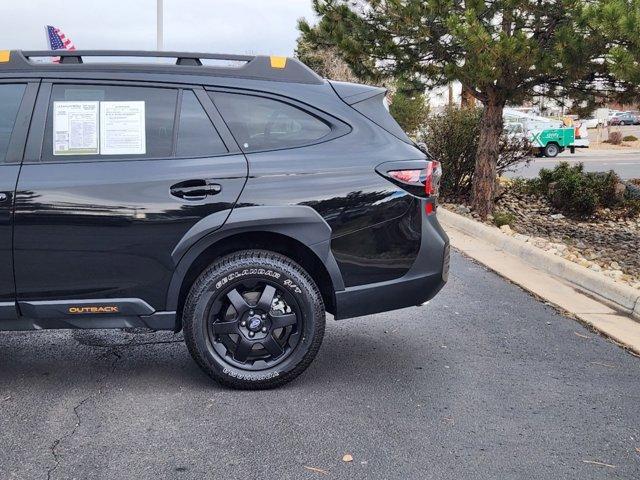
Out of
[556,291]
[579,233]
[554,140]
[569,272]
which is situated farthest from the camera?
[554,140]

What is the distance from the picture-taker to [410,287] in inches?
174

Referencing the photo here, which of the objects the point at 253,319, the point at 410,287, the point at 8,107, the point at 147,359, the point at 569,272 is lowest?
the point at 147,359

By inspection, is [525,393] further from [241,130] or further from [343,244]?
[241,130]

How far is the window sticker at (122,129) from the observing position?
13.8 ft

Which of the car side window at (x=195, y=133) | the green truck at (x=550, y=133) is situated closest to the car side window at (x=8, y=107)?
the car side window at (x=195, y=133)

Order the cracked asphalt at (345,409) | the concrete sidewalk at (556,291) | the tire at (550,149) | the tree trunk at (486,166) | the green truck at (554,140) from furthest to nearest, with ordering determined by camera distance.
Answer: the tire at (550,149) < the green truck at (554,140) < the tree trunk at (486,166) < the concrete sidewalk at (556,291) < the cracked asphalt at (345,409)

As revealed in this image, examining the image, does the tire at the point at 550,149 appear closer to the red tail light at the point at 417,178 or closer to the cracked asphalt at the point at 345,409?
the cracked asphalt at the point at 345,409

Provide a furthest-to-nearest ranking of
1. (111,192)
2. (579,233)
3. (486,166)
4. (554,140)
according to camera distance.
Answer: (554,140) → (486,166) → (579,233) → (111,192)

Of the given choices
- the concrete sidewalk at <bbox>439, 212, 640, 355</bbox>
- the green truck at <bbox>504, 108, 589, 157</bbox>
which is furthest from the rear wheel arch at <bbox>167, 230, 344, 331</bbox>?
the green truck at <bbox>504, 108, 589, 157</bbox>

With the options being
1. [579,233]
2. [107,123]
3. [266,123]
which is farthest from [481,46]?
[107,123]

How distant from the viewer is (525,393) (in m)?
4.43

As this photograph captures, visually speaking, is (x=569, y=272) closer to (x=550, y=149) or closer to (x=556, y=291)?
(x=556, y=291)

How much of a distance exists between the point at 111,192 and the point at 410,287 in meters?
1.75

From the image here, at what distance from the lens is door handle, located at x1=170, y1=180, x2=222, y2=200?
4.14 meters
